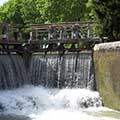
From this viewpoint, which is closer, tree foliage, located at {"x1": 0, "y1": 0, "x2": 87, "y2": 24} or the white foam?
the white foam

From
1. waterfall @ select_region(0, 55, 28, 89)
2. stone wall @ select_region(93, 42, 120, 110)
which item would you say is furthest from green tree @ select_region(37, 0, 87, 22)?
stone wall @ select_region(93, 42, 120, 110)

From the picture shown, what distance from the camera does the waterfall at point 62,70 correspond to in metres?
23.8

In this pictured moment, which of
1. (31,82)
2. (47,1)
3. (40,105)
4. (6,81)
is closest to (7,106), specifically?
(40,105)

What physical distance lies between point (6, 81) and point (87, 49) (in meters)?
4.39

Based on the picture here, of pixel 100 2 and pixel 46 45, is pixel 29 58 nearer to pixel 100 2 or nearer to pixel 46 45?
pixel 46 45

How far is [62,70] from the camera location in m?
24.8

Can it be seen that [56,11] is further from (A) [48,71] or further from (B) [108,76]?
(B) [108,76]

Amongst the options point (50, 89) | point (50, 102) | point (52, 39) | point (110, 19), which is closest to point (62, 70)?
point (50, 89)

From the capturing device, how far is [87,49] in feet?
82.0

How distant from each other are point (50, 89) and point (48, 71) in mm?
1138

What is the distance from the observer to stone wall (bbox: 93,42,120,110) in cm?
2005

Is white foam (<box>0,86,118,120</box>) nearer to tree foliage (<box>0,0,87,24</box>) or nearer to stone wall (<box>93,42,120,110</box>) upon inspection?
stone wall (<box>93,42,120,110</box>)

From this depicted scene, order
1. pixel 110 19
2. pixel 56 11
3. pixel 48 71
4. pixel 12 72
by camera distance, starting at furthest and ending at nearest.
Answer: pixel 56 11, pixel 48 71, pixel 12 72, pixel 110 19

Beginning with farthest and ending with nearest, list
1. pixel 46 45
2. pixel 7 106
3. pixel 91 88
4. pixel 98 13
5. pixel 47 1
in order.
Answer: pixel 47 1 → pixel 46 45 → pixel 98 13 → pixel 91 88 → pixel 7 106
